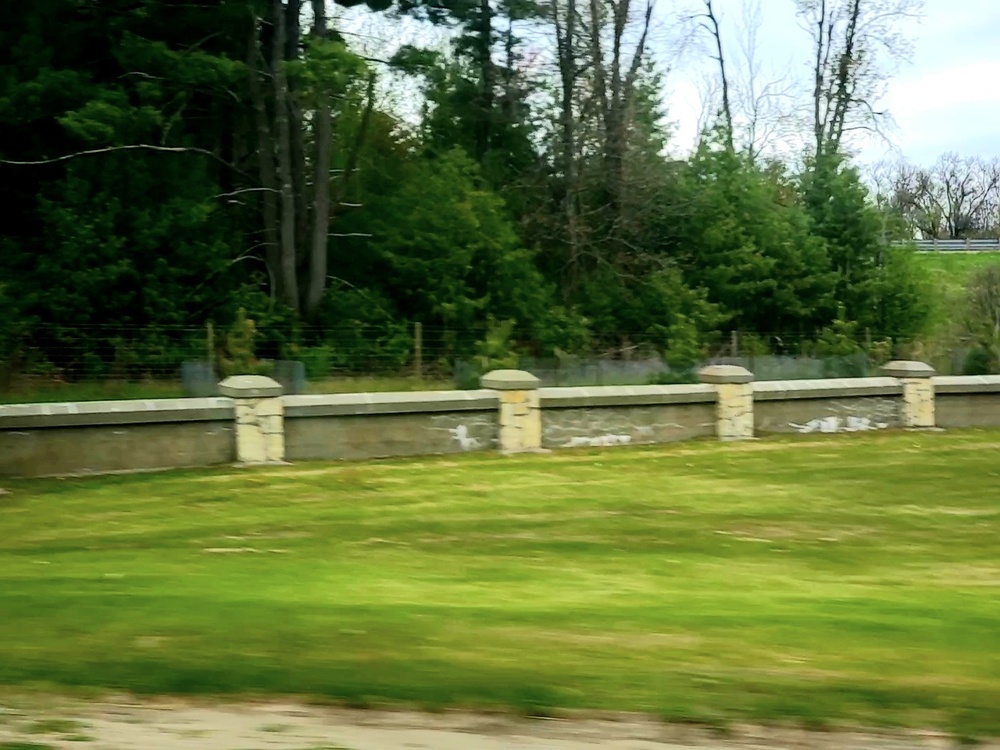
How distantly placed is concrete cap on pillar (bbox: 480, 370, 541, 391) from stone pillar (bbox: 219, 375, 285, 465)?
10.2ft

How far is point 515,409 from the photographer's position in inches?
666

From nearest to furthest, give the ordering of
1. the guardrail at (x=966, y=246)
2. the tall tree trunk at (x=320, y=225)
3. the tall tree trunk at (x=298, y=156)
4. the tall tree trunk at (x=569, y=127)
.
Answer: the tall tree trunk at (x=298, y=156) < the tall tree trunk at (x=320, y=225) < the tall tree trunk at (x=569, y=127) < the guardrail at (x=966, y=246)

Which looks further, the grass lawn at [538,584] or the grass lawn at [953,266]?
the grass lawn at [953,266]

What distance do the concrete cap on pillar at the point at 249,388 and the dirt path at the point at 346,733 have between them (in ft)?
33.3

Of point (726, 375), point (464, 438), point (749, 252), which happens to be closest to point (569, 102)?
point (749, 252)

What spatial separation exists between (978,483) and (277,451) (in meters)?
9.36

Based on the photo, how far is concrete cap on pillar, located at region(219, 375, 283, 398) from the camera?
1535 centimetres

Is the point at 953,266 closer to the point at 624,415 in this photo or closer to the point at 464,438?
the point at 624,415

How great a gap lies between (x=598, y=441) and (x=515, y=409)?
5.25 feet

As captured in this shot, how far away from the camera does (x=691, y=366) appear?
2591 cm

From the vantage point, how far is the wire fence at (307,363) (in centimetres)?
2184

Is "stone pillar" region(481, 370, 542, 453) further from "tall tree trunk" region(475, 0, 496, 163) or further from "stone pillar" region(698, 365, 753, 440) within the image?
"tall tree trunk" region(475, 0, 496, 163)

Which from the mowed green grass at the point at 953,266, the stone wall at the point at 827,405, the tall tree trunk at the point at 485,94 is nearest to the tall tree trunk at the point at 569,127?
the tall tree trunk at the point at 485,94

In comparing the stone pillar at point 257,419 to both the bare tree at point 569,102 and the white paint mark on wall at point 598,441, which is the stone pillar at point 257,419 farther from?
the bare tree at point 569,102
